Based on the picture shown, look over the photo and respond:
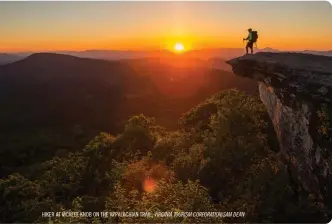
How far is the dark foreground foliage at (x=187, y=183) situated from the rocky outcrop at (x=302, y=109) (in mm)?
1035

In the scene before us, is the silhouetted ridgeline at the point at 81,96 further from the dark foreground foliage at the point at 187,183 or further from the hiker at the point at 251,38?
the hiker at the point at 251,38

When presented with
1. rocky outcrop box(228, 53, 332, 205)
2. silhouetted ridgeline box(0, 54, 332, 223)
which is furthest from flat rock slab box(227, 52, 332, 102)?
silhouetted ridgeline box(0, 54, 332, 223)

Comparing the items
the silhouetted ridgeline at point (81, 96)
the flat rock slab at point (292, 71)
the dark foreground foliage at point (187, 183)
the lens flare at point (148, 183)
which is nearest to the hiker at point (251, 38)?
the flat rock slab at point (292, 71)

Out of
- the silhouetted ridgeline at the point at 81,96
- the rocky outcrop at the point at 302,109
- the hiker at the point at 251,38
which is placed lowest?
the silhouetted ridgeline at the point at 81,96

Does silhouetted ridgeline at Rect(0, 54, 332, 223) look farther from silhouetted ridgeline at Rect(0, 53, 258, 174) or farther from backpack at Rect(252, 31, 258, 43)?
silhouetted ridgeline at Rect(0, 53, 258, 174)

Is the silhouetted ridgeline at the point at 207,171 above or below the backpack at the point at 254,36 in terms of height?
below

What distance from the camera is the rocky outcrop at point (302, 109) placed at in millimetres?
18750

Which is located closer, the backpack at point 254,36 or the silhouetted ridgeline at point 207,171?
the silhouetted ridgeline at point 207,171

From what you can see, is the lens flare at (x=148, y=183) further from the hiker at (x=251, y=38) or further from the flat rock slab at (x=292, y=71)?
the hiker at (x=251, y=38)

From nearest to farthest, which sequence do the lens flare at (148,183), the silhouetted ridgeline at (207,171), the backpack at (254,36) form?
the silhouetted ridgeline at (207,171)
the lens flare at (148,183)
the backpack at (254,36)

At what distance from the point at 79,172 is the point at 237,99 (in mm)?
14388

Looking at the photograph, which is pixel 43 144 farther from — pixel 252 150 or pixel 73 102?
pixel 252 150

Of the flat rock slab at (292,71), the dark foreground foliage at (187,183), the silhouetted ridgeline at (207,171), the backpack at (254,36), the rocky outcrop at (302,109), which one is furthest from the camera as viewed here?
Result: the backpack at (254,36)

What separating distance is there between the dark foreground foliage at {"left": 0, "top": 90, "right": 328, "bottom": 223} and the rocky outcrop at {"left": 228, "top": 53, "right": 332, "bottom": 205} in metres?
1.04
